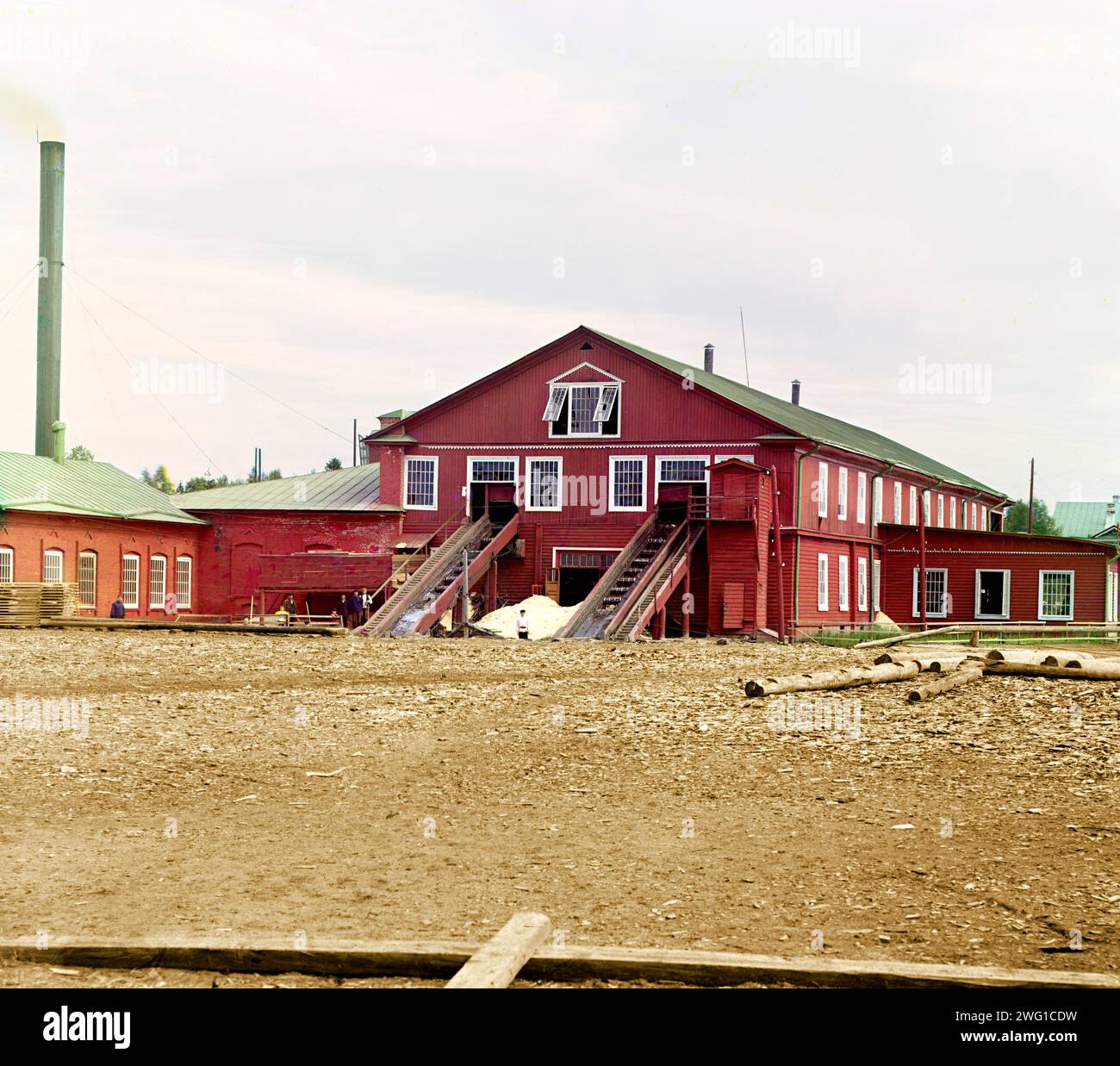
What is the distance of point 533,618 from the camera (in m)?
37.3

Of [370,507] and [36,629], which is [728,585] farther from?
[36,629]

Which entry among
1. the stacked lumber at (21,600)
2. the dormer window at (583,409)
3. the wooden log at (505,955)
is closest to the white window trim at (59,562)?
the stacked lumber at (21,600)

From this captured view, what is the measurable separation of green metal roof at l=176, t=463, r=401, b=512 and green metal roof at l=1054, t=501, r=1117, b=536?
226 ft

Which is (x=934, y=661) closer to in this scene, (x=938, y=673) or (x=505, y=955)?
(x=938, y=673)

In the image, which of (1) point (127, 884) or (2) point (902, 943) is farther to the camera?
(1) point (127, 884)

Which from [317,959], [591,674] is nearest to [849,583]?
[591,674]

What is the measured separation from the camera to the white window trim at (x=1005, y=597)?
4703cm

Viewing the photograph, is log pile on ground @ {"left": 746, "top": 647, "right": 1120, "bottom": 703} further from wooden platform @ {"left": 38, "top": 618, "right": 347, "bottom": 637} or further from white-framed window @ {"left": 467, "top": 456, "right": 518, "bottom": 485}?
white-framed window @ {"left": 467, "top": 456, "right": 518, "bottom": 485}

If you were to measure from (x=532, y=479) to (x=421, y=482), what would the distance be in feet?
13.7

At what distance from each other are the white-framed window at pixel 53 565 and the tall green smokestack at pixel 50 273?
1142 centimetres

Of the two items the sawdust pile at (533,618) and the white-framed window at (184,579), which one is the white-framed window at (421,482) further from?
the white-framed window at (184,579)

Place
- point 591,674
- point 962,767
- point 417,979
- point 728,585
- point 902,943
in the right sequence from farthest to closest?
point 728,585 → point 591,674 → point 962,767 → point 902,943 → point 417,979
